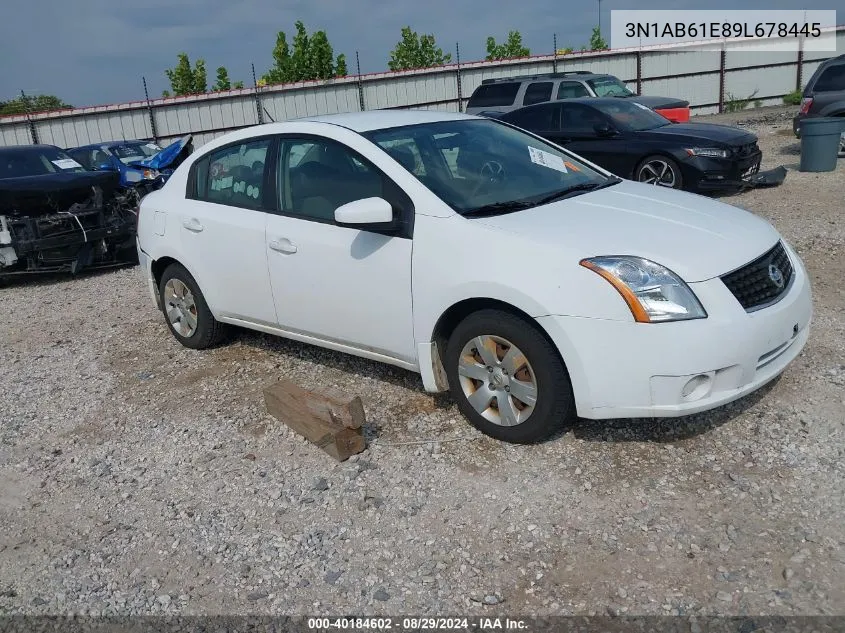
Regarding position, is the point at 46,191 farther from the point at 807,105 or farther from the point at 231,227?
the point at 807,105

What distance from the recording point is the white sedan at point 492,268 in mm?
3488

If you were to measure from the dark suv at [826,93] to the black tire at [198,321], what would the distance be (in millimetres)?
10586

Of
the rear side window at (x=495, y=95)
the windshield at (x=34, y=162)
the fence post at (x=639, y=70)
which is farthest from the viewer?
the fence post at (x=639, y=70)

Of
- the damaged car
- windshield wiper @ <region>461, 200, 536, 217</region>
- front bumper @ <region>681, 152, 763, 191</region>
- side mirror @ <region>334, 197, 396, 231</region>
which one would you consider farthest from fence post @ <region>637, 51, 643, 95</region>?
side mirror @ <region>334, 197, 396, 231</region>

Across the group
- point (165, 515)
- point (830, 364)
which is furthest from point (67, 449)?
point (830, 364)

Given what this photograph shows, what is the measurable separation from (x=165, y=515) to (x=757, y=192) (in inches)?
373

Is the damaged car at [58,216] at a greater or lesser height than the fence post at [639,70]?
lesser

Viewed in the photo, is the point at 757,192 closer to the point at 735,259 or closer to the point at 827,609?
the point at 735,259

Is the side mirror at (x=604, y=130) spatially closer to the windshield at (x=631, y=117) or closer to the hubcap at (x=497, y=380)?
the windshield at (x=631, y=117)

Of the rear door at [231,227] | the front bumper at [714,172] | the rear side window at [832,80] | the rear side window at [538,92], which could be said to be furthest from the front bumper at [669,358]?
the rear side window at [538,92]

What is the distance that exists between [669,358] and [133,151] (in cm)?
1426

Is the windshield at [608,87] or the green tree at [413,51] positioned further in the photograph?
the green tree at [413,51]

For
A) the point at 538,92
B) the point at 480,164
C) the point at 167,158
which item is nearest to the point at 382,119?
the point at 480,164

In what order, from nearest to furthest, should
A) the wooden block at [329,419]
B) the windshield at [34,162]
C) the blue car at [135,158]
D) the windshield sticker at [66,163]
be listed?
the wooden block at [329,419], the windshield at [34,162], the windshield sticker at [66,163], the blue car at [135,158]
